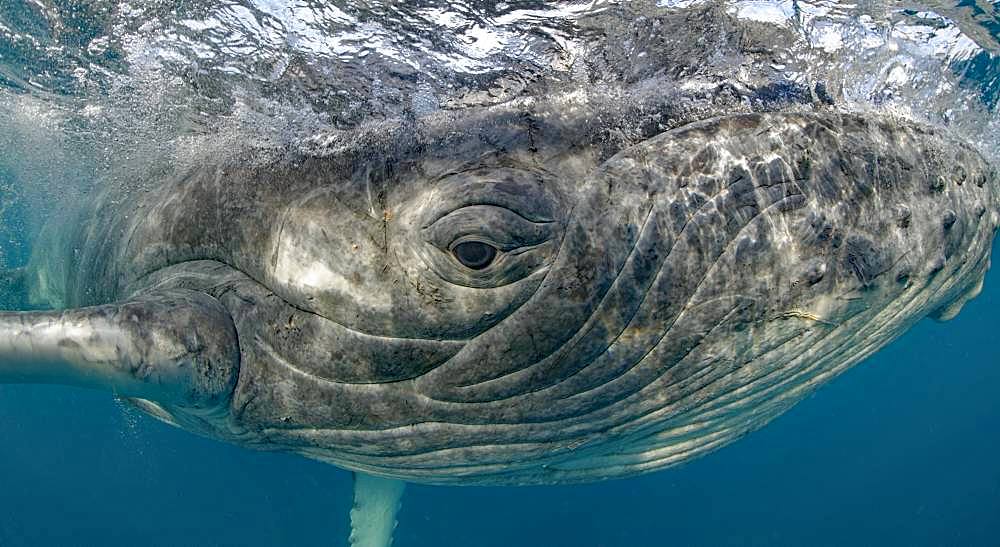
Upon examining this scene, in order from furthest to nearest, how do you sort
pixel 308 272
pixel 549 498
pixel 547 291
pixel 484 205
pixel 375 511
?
pixel 549 498 → pixel 375 511 → pixel 308 272 → pixel 547 291 → pixel 484 205

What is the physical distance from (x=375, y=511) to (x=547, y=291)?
25.2ft

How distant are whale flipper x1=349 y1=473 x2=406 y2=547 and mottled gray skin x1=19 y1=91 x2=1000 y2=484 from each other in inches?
202

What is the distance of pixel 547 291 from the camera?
4383 mm

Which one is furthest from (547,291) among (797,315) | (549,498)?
(549,498)

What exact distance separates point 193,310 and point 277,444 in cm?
149

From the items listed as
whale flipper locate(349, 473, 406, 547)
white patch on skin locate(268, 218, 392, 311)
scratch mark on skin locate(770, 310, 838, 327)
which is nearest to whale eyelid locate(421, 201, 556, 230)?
white patch on skin locate(268, 218, 392, 311)

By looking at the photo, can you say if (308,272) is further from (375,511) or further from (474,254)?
(375,511)

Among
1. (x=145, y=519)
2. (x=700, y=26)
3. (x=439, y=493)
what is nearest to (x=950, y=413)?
(x=439, y=493)

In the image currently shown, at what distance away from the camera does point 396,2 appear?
6684 mm

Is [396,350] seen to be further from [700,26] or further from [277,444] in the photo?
[700,26]

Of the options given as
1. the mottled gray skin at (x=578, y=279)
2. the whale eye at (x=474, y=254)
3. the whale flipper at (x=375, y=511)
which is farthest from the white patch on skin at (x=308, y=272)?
the whale flipper at (x=375, y=511)

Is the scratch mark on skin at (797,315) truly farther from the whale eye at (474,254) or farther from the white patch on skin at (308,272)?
the white patch on skin at (308,272)

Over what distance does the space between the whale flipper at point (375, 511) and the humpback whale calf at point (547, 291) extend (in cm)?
509

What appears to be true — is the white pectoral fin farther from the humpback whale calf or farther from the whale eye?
the whale eye
